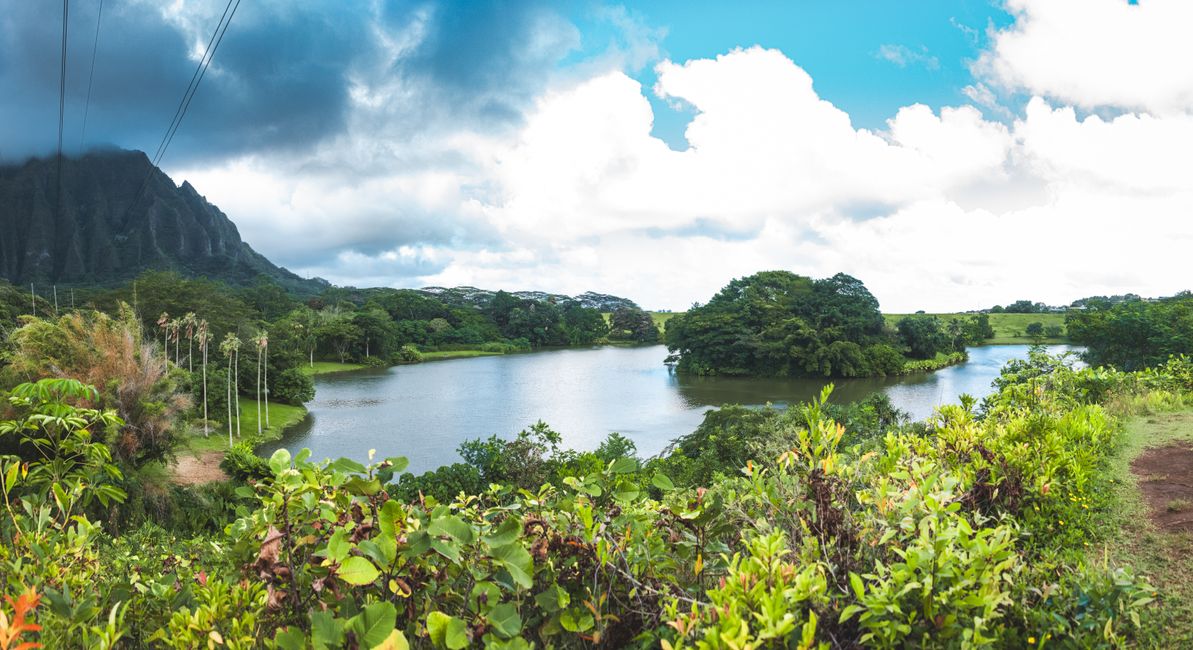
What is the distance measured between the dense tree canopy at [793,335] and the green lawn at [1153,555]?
103 ft

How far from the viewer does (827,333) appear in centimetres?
3553

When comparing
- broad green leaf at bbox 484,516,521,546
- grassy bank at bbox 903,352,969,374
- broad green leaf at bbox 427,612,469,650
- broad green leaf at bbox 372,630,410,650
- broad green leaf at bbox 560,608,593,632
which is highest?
broad green leaf at bbox 484,516,521,546

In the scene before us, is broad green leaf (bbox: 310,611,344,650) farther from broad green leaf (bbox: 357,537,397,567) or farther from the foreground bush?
broad green leaf (bbox: 357,537,397,567)

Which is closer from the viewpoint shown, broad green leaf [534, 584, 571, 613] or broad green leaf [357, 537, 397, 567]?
broad green leaf [357, 537, 397, 567]

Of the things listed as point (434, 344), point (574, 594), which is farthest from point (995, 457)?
point (434, 344)

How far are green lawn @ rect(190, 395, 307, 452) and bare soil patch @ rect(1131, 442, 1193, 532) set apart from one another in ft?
63.8

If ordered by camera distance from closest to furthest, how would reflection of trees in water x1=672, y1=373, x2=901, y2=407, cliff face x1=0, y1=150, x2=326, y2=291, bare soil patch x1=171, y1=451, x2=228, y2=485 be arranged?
bare soil patch x1=171, y1=451, x2=228, y2=485 → reflection of trees in water x1=672, y1=373, x2=901, y2=407 → cliff face x1=0, y1=150, x2=326, y2=291

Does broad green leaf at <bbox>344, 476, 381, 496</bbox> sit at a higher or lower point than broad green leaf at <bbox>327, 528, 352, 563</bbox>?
higher

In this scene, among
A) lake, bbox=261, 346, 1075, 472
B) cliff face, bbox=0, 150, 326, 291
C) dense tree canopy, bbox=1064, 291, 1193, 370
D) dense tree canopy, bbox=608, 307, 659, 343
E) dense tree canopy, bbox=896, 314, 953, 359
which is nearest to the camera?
lake, bbox=261, 346, 1075, 472

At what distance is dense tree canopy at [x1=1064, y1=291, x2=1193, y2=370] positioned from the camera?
21891 mm

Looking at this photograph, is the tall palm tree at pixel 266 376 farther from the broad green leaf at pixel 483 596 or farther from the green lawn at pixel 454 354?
the green lawn at pixel 454 354

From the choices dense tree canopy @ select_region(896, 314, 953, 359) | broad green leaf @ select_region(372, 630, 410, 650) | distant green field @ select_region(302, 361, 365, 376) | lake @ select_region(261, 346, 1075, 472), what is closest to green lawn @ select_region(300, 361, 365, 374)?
distant green field @ select_region(302, 361, 365, 376)

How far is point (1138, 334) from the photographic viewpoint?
23.8 m

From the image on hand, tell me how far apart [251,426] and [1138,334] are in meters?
33.7
